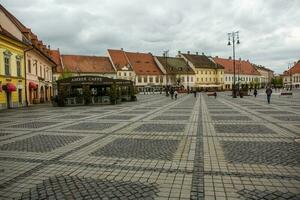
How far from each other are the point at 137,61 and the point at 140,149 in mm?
82676

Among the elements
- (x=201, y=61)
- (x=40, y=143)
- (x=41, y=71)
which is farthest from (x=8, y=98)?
(x=201, y=61)

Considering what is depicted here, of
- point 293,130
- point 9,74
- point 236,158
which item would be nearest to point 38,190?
point 236,158

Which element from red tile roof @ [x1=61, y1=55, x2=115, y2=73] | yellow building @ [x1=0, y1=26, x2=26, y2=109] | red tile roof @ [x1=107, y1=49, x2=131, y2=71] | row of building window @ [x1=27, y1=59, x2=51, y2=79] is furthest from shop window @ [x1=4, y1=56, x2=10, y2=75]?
red tile roof @ [x1=107, y1=49, x2=131, y2=71]

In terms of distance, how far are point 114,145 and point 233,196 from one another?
4.85 metres

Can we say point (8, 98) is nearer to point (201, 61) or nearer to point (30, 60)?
point (30, 60)

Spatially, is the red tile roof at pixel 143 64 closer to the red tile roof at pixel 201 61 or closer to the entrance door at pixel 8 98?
the red tile roof at pixel 201 61

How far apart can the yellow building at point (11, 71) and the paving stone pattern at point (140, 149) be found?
803 inches

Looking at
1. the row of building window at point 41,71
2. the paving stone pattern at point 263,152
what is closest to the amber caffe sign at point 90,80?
the row of building window at point 41,71

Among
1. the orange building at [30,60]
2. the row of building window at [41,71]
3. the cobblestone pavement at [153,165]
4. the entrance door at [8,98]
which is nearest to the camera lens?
the cobblestone pavement at [153,165]

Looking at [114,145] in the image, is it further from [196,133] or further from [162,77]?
[162,77]

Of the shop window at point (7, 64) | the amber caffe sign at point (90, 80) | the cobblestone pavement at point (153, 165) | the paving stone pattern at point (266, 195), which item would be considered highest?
the shop window at point (7, 64)

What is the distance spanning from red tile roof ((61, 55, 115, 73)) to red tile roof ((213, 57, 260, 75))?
4734 centimetres

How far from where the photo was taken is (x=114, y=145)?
29.6 feet

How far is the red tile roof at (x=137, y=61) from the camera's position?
3337 inches
